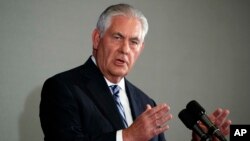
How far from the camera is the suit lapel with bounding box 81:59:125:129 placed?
66.8 inches

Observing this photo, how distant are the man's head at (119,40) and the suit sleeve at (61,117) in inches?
12.6

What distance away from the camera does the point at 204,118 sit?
1375 mm

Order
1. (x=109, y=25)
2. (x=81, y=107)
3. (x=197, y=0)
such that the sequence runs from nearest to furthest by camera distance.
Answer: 1. (x=81, y=107)
2. (x=109, y=25)
3. (x=197, y=0)

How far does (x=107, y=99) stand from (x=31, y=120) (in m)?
0.87

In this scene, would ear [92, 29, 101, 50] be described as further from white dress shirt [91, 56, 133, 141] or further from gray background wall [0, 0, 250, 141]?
gray background wall [0, 0, 250, 141]

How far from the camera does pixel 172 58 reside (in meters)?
3.08

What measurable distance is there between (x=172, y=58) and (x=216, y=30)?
1.93 feet

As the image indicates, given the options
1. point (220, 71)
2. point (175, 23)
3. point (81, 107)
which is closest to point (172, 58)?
point (175, 23)

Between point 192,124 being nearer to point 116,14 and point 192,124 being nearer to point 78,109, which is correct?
point 78,109

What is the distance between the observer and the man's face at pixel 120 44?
6.05 feet

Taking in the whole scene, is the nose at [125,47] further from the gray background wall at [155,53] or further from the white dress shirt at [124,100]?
the gray background wall at [155,53]

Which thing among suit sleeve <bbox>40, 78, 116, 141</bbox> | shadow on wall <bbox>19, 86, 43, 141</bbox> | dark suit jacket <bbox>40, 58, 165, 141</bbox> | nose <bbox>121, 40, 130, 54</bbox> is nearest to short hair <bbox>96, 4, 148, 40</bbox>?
nose <bbox>121, 40, 130, 54</bbox>

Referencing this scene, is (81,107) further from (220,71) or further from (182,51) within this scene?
(220,71)

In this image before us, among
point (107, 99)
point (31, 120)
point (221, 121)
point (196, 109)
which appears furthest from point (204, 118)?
point (31, 120)
